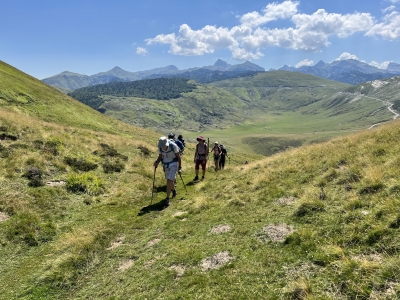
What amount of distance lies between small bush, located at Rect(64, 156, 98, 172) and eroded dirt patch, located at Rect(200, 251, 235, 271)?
Result: 13.4 metres

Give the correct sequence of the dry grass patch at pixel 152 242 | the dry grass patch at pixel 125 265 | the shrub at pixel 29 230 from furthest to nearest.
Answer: the shrub at pixel 29 230 < the dry grass patch at pixel 152 242 < the dry grass patch at pixel 125 265

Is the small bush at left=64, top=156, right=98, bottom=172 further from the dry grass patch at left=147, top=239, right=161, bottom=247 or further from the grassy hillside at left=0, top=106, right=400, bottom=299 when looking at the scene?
the dry grass patch at left=147, top=239, right=161, bottom=247

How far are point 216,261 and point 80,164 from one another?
46.4 ft

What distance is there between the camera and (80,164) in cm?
1809

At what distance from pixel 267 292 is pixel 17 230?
9574mm

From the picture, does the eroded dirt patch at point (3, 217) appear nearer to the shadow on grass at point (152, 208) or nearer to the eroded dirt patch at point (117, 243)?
the eroded dirt patch at point (117, 243)

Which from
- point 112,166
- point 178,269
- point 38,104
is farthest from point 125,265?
point 38,104

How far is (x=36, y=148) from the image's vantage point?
18.5 m

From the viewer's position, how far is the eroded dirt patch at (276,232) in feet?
24.7

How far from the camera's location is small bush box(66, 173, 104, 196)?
14875mm

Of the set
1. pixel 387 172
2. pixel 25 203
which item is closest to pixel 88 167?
pixel 25 203

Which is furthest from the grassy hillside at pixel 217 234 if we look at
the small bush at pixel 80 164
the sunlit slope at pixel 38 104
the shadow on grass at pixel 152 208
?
the sunlit slope at pixel 38 104

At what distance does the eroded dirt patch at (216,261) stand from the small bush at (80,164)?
1338 cm

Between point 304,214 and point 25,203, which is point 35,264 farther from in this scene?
point 304,214
